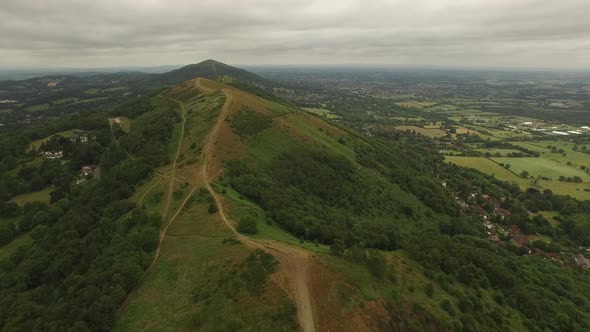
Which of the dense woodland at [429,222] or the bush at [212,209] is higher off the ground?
the bush at [212,209]

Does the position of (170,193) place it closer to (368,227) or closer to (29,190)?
(368,227)

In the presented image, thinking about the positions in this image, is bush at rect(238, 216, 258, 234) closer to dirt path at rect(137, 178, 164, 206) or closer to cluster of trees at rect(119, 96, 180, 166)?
dirt path at rect(137, 178, 164, 206)

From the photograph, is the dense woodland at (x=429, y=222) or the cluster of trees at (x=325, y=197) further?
the cluster of trees at (x=325, y=197)

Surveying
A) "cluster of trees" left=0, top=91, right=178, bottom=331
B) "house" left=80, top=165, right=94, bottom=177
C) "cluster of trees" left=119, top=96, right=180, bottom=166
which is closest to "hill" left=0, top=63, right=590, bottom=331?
"cluster of trees" left=0, top=91, right=178, bottom=331

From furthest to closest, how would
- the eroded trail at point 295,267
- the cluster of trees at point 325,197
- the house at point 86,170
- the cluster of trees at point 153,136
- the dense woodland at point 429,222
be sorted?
the house at point 86,170 < the cluster of trees at point 153,136 < the cluster of trees at point 325,197 < the dense woodland at point 429,222 < the eroded trail at point 295,267

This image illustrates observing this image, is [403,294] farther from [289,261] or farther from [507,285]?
[507,285]

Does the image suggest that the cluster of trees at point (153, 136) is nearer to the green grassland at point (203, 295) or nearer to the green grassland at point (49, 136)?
the green grassland at point (49, 136)

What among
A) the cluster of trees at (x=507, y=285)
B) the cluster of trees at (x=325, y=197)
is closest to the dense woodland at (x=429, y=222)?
the cluster of trees at (x=507, y=285)

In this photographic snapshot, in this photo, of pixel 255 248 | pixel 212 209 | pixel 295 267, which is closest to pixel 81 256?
pixel 212 209

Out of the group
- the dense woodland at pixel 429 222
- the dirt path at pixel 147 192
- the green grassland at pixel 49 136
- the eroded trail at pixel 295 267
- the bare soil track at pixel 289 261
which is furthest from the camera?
the green grassland at pixel 49 136

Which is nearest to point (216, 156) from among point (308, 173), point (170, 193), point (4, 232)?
point (170, 193)

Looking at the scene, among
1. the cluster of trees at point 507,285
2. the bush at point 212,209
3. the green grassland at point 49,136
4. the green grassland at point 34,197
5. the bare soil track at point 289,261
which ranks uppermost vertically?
the green grassland at point 49,136
